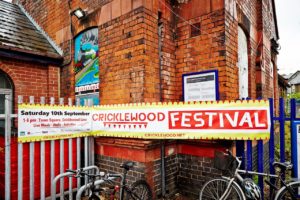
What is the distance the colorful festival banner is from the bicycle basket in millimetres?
288

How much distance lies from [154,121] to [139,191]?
118cm

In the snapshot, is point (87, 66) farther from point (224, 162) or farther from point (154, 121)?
point (224, 162)

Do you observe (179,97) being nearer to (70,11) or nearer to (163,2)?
(163,2)

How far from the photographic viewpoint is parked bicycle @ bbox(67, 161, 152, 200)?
2.86m

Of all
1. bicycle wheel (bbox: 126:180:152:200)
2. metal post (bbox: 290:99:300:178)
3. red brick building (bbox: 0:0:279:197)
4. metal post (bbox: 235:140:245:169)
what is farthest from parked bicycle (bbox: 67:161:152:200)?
metal post (bbox: 290:99:300:178)

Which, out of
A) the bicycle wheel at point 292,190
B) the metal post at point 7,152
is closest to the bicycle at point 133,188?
the metal post at point 7,152

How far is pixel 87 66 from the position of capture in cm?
518

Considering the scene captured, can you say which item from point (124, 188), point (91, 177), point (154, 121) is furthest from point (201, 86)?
point (91, 177)

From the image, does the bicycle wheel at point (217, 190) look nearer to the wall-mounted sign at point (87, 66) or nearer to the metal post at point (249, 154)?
the metal post at point (249, 154)

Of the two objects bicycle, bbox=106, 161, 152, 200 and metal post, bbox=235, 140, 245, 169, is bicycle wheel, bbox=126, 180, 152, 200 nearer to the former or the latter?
bicycle, bbox=106, 161, 152, 200

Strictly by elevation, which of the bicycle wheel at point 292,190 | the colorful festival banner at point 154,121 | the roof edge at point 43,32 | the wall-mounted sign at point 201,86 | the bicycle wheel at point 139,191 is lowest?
the bicycle wheel at point 139,191

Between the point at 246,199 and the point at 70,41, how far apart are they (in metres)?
5.31

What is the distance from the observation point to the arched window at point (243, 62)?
4.80m

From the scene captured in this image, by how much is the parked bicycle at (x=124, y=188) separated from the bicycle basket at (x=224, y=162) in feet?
4.06
